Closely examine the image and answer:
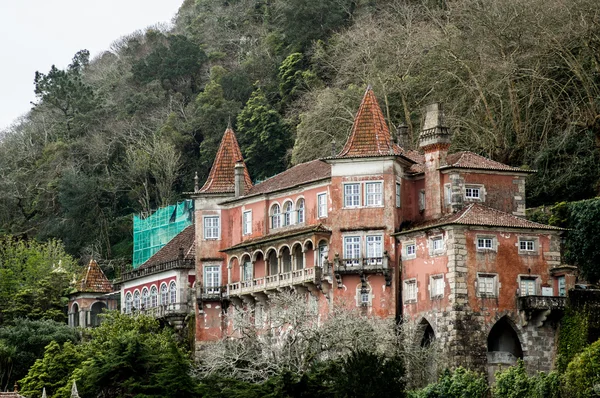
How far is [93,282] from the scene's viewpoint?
9838 centimetres

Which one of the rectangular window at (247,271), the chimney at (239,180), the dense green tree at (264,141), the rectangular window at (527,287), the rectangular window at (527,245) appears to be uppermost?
the dense green tree at (264,141)

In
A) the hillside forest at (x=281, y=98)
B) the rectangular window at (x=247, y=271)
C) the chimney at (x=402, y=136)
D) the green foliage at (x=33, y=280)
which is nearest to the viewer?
the rectangular window at (x=247, y=271)

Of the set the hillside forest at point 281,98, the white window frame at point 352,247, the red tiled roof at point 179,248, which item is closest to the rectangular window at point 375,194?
the white window frame at point 352,247

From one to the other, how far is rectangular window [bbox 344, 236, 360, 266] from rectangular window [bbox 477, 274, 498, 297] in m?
7.05

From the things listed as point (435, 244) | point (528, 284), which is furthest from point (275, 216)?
point (528, 284)

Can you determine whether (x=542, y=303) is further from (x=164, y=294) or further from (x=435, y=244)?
(x=164, y=294)

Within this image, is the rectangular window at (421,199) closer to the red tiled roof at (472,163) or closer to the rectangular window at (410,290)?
the red tiled roof at (472,163)

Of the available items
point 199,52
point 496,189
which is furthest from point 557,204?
point 199,52

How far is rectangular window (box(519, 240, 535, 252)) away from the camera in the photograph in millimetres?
72250

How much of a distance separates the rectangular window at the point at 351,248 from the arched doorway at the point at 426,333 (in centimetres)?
507

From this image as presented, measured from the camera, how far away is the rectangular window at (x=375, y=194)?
76062 mm

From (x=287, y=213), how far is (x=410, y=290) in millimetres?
9969

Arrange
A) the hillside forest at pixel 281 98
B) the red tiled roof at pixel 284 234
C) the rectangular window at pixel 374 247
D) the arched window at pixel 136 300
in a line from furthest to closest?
the arched window at pixel 136 300, the hillside forest at pixel 281 98, the red tiled roof at pixel 284 234, the rectangular window at pixel 374 247

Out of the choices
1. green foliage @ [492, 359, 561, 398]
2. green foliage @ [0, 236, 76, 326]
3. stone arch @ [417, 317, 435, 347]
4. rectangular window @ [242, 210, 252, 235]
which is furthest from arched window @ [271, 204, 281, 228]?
green foliage @ [0, 236, 76, 326]
